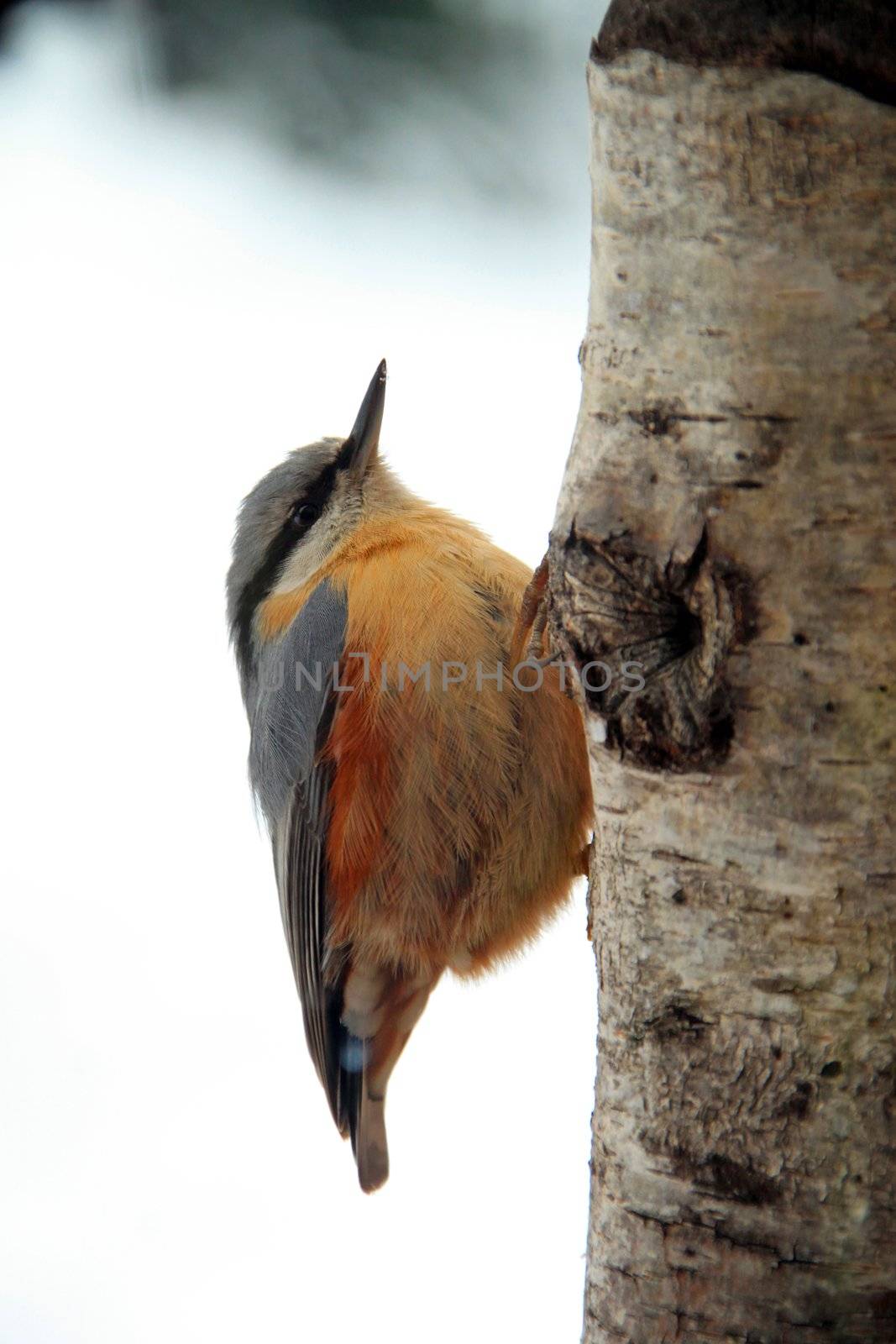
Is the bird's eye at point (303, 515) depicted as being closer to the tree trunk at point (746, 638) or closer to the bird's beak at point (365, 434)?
the bird's beak at point (365, 434)

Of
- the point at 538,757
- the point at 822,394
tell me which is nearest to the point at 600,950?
the point at 822,394

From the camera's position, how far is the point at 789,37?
0.98m

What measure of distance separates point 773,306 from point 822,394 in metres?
0.08

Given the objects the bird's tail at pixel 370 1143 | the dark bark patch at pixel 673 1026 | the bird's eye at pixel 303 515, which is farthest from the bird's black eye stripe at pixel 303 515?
the dark bark patch at pixel 673 1026

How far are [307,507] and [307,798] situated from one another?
620 millimetres

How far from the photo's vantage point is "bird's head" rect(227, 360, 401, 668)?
101 inches

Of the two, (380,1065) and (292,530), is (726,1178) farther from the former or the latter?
(292,530)

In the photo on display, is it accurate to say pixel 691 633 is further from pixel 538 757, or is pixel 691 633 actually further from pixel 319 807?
pixel 319 807

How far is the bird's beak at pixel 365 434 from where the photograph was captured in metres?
2.57

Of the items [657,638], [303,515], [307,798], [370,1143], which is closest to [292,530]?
[303,515]

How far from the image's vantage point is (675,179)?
1053 mm

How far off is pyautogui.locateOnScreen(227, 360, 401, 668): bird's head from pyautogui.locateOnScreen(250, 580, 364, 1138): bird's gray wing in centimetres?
16

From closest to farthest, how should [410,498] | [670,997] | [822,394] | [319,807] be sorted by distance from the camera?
1. [822,394]
2. [670,997]
3. [319,807]
4. [410,498]

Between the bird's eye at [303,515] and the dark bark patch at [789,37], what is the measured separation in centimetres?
165
